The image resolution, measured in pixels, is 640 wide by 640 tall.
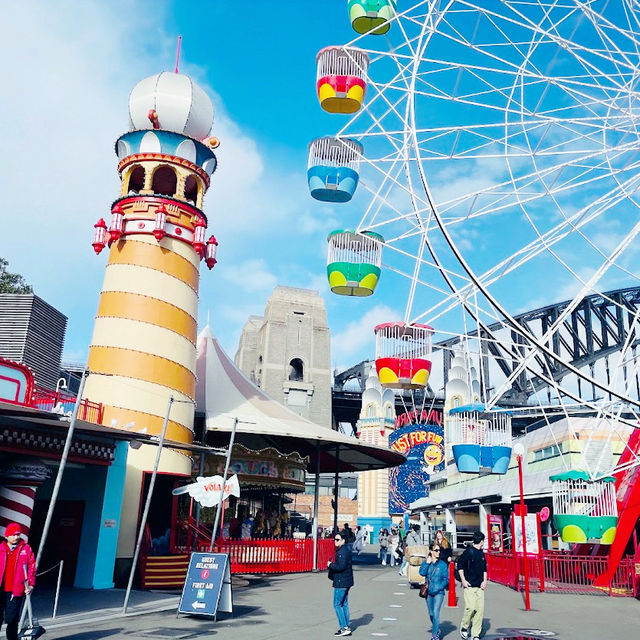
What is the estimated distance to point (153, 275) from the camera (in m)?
18.9

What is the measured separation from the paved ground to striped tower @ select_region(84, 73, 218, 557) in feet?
13.8

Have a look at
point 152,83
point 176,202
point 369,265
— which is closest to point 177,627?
point 369,265

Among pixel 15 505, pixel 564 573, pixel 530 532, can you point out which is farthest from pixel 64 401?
pixel 564 573

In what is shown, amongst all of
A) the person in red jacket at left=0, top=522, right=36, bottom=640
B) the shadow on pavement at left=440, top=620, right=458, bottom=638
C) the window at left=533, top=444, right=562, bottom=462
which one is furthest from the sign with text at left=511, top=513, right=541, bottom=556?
the person in red jacket at left=0, top=522, right=36, bottom=640

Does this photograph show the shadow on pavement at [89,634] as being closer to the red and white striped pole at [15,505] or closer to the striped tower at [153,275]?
the red and white striped pole at [15,505]

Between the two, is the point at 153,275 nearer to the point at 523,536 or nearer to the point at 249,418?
the point at 249,418

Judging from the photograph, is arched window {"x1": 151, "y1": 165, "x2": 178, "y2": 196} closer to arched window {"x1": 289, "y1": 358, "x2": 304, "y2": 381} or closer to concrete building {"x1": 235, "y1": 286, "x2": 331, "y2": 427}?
concrete building {"x1": 235, "y1": 286, "x2": 331, "y2": 427}

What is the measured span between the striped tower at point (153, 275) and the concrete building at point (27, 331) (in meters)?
8.76

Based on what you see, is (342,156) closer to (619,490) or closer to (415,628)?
(415,628)

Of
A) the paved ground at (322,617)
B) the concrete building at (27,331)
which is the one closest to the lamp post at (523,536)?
the paved ground at (322,617)

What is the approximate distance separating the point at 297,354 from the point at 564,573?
53.2 m

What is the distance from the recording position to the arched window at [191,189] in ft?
68.4

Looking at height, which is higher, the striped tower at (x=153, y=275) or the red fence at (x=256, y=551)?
the striped tower at (x=153, y=275)

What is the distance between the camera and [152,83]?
20344 millimetres
